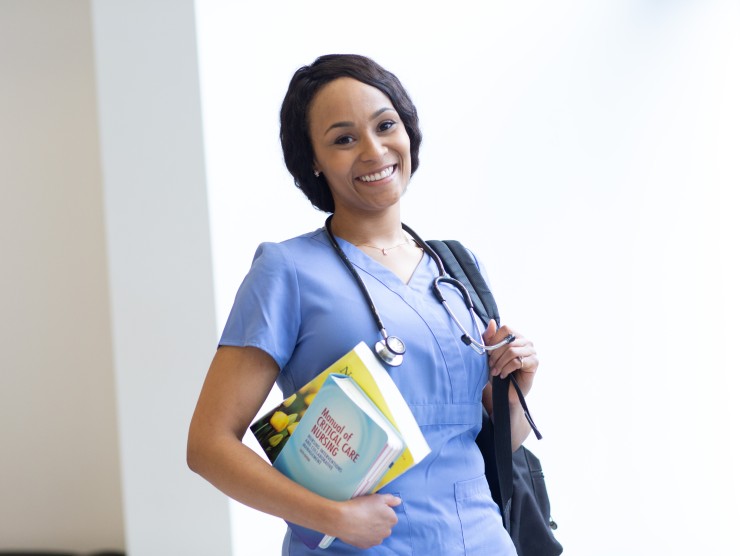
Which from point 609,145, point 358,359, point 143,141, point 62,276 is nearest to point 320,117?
point 358,359

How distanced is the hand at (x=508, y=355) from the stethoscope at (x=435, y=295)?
0.04 feet

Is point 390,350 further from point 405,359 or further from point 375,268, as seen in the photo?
point 375,268

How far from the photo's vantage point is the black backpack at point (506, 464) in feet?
4.45

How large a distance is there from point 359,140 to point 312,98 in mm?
102

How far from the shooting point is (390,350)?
117 cm

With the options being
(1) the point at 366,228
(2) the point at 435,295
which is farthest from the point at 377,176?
(2) the point at 435,295

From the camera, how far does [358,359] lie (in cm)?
108

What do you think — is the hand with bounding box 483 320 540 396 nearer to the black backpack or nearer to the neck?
the black backpack

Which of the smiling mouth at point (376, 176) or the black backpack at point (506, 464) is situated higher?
the smiling mouth at point (376, 176)

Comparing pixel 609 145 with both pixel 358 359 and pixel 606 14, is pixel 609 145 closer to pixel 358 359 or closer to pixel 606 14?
pixel 606 14

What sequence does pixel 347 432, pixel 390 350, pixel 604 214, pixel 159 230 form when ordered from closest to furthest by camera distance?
1. pixel 347 432
2. pixel 390 350
3. pixel 159 230
4. pixel 604 214

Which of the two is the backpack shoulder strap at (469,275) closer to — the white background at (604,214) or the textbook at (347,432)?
the textbook at (347,432)

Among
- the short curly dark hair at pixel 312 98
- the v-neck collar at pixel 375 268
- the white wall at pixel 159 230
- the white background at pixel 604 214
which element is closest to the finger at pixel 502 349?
the v-neck collar at pixel 375 268

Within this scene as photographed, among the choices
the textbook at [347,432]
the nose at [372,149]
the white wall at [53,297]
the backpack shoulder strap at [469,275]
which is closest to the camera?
the textbook at [347,432]
